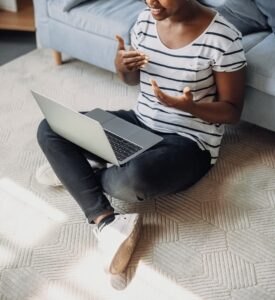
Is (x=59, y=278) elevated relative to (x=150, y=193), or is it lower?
lower

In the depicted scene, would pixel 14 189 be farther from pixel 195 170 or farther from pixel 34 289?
pixel 195 170

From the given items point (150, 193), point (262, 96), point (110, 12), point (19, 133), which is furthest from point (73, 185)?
point (110, 12)

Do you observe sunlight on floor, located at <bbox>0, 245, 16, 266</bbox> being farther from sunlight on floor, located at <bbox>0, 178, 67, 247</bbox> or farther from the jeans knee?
the jeans knee

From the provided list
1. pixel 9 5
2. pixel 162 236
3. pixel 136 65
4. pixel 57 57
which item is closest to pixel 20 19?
pixel 9 5

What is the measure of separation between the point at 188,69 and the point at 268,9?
597 mm

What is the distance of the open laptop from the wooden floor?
1.26 m

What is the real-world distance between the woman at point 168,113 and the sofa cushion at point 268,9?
49 centimetres

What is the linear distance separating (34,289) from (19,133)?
Answer: 30.4 inches

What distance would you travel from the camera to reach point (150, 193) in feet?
4.24

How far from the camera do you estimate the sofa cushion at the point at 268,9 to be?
1.61 meters

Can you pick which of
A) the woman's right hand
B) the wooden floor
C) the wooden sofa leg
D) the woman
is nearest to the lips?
the woman

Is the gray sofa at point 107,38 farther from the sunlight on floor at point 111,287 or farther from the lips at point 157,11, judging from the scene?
the sunlight on floor at point 111,287

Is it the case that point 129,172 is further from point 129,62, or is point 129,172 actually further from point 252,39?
point 252,39

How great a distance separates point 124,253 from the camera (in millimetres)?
1225
